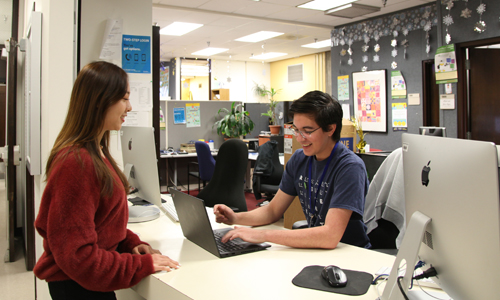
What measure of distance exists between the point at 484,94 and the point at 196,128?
13.8 ft

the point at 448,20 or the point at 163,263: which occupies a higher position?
the point at 448,20

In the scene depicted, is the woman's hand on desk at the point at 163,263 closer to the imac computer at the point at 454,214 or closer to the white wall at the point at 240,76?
the imac computer at the point at 454,214

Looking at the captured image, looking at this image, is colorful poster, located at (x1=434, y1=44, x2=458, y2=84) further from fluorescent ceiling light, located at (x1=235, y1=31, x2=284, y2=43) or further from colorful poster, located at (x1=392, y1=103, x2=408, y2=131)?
fluorescent ceiling light, located at (x1=235, y1=31, x2=284, y2=43)

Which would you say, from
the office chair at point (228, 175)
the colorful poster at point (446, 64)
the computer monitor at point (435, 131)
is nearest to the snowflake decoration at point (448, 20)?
the colorful poster at point (446, 64)

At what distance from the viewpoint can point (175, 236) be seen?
1629mm

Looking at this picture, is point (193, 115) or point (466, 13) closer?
point (466, 13)

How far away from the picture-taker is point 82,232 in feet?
→ 3.38

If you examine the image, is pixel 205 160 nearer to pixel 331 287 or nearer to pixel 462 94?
pixel 462 94

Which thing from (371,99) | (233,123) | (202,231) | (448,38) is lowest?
(202,231)

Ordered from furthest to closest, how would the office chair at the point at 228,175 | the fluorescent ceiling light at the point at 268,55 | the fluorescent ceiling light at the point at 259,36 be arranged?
1. the fluorescent ceiling light at the point at 268,55
2. the fluorescent ceiling light at the point at 259,36
3. the office chair at the point at 228,175

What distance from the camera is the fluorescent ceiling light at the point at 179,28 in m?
7.00

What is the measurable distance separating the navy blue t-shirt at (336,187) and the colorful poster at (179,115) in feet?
15.1

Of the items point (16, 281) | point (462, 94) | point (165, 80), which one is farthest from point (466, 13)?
point (165, 80)

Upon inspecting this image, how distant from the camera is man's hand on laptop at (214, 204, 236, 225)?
5.60ft
